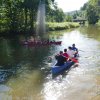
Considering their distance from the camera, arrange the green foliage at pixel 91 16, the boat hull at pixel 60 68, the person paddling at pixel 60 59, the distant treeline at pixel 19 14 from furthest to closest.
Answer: the green foliage at pixel 91 16 → the distant treeline at pixel 19 14 → the person paddling at pixel 60 59 → the boat hull at pixel 60 68

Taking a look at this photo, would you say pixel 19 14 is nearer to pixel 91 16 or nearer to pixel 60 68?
pixel 60 68

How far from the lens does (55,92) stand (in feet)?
49.3

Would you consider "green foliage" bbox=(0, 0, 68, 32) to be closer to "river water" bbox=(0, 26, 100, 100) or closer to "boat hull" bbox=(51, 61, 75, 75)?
"river water" bbox=(0, 26, 100, 100)

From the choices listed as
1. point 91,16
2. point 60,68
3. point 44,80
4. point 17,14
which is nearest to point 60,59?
point 60,68

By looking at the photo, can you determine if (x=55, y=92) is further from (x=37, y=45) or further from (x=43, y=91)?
(x=37, y=45)

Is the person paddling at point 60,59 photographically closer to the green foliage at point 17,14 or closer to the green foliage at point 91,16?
the green foliage at point 17,14

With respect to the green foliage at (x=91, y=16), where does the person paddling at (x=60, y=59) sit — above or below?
below

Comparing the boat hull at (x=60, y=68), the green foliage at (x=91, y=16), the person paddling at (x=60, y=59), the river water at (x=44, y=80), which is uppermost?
the green foliage at (x=91, y=16)

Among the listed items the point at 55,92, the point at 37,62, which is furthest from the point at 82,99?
the point at 37,62

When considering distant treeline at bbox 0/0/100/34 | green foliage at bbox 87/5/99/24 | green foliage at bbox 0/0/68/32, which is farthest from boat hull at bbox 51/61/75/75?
green foliage at bbox 87/5/99/24

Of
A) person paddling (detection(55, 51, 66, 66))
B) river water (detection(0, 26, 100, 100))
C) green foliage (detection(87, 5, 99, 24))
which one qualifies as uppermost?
→ green foliage (detection(87, 5, 99, 24))

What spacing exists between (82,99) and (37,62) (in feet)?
34.2

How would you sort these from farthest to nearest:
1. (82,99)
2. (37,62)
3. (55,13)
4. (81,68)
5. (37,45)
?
(55,13) < (37,45) < (37,62) < (81,68) < (82,99)

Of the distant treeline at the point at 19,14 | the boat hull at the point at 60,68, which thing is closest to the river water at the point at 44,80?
the boat hull at the point at 60,68
